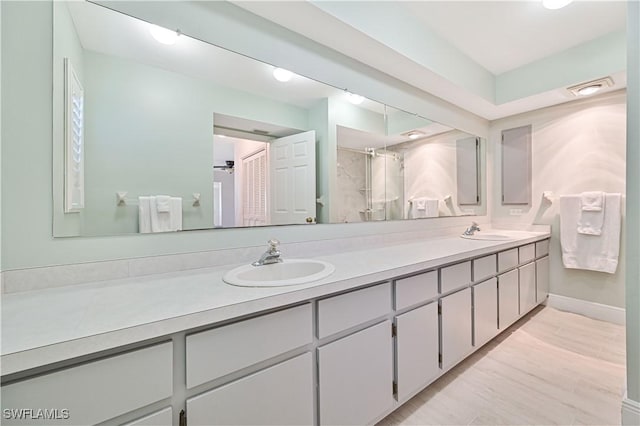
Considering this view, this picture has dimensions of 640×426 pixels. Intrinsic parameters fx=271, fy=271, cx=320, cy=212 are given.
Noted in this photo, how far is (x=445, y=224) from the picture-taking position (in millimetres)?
2879

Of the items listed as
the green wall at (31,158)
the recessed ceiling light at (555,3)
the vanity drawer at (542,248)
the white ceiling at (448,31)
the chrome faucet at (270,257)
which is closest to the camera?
the green wall at (31,158)

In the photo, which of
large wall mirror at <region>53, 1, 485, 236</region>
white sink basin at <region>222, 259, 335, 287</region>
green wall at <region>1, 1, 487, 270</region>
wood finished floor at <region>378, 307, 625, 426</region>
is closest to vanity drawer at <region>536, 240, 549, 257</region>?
wood finished floor at <region>378, 307, 625, 426</region>

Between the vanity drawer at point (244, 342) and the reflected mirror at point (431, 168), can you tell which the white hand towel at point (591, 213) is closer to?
the reflected mirror at point (431, 168)

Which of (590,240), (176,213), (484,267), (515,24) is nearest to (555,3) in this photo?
(515,24)

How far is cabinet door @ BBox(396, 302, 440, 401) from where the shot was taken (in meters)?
1.42

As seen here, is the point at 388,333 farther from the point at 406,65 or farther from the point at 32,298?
the point at 406,65

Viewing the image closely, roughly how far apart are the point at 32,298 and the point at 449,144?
134 inches

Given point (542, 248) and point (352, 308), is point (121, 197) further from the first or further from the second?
point (542, 248)

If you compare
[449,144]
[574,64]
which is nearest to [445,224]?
[449,144]

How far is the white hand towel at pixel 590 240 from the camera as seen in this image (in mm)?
2570

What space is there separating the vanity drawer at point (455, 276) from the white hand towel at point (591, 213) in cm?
181

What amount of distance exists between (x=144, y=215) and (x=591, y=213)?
3773 millimetres

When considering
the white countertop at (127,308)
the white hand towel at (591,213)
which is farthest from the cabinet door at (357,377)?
the white hand towel at (591,213)

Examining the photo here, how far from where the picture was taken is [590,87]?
8.11ft
